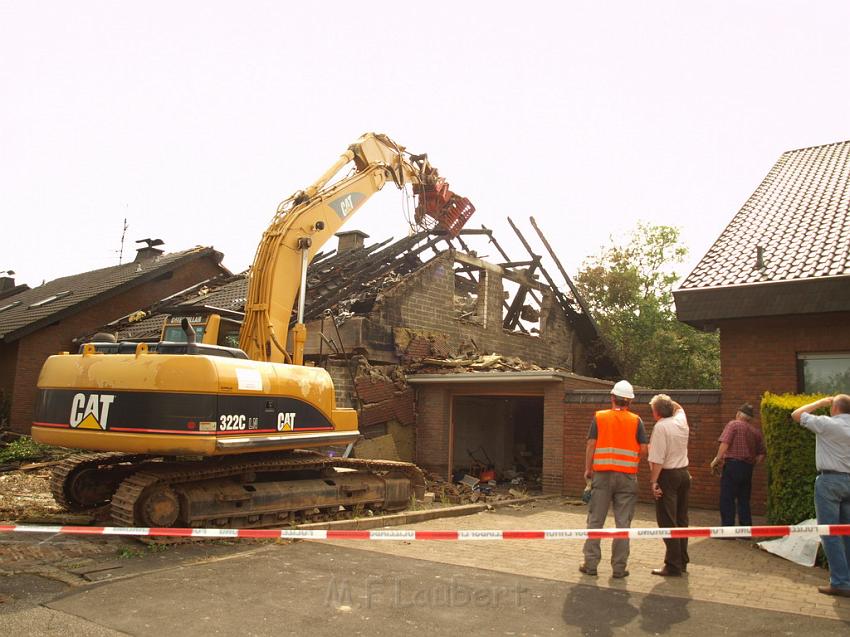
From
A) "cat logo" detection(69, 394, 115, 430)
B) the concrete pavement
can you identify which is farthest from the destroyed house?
the concrete pavement

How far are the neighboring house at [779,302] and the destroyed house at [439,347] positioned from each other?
3.25 metres

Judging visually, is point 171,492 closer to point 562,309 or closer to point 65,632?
point 65,632

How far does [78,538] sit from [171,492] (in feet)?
3.34

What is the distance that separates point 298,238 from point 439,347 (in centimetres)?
755

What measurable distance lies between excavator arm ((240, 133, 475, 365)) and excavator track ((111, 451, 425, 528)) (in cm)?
149

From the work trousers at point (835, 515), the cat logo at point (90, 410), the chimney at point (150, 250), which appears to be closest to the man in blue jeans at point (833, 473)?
the work trousers at point (835, 515)

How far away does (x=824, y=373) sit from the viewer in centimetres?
1002

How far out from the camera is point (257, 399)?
7766 millimetres

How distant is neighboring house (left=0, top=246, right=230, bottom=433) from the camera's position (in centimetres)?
1834

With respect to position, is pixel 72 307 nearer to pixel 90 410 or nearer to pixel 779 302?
pixel 90 410

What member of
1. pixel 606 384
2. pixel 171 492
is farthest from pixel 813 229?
pixel 171 492

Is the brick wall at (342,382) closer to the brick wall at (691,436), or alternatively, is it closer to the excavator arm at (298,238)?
the excavator arm at (298,238)

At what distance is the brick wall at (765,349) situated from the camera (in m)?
9.94

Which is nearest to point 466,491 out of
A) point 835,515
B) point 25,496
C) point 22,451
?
point 25,496
